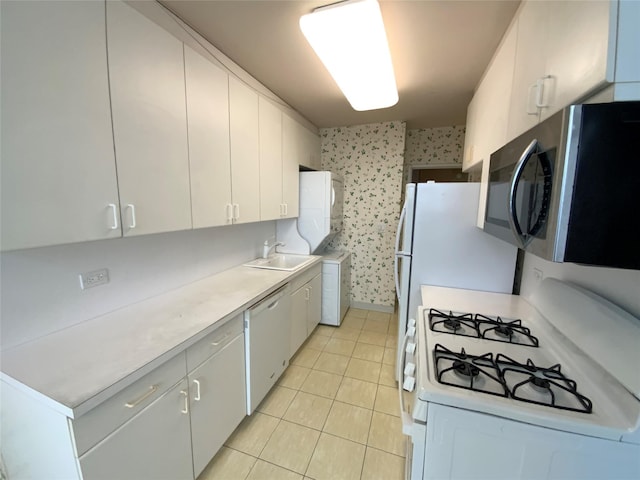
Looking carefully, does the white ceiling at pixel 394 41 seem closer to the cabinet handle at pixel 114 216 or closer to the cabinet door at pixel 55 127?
the cabinet door at pixel 55 127

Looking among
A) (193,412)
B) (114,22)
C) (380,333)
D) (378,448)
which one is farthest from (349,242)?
(114,22)

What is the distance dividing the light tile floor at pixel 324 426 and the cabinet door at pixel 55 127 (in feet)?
4.89

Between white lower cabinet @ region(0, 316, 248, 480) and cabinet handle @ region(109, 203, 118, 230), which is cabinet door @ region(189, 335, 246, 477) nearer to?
white lower cabinet @ region(0, 316, 248, 480)

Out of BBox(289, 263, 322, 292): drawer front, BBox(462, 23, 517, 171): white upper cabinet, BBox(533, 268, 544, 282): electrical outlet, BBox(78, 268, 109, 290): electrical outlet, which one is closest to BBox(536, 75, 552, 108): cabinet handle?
BBox(462, 23, 517, 171): white upper cabinet

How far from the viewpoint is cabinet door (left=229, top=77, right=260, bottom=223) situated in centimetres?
188

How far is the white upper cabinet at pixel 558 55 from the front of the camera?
59 centimetres

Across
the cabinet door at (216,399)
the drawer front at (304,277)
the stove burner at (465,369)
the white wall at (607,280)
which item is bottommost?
the cabinet door at (216,399)

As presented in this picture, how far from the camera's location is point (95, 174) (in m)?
1.07

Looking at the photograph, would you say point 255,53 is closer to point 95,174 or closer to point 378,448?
point 95,174

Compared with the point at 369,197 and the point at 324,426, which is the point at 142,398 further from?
→ the point at 369,197

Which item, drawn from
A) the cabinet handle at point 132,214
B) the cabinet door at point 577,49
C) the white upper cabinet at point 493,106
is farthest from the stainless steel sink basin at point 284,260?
the cabinet door at point 577,49

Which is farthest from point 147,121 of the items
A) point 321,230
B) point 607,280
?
point 607,280

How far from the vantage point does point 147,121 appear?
1.27 m

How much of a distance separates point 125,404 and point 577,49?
5.88ft
